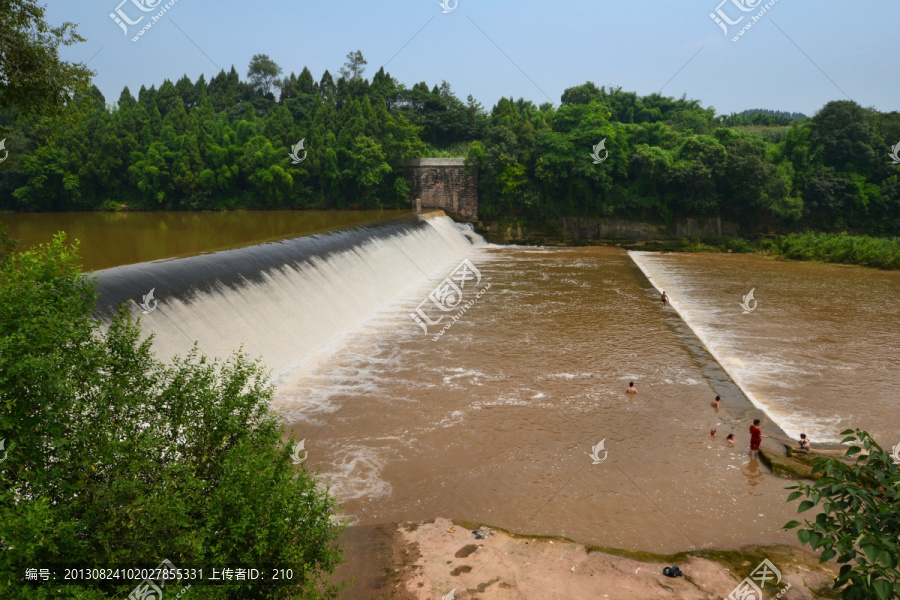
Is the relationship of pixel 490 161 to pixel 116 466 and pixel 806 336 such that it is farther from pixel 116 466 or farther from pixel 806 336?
pixel 116 466

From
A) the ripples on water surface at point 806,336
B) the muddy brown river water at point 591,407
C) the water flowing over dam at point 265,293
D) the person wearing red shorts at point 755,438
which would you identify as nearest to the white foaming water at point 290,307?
the water flowing over dam at point 265,293

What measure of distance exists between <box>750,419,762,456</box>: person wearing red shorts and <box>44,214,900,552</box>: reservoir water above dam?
0.74 feet

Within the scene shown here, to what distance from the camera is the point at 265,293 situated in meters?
14.4

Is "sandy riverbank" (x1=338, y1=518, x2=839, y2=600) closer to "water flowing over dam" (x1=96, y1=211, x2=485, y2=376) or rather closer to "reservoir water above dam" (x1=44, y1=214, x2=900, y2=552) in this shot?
"reservoir water above dam" (x1=44, y1=214, x2=900, y2=552)

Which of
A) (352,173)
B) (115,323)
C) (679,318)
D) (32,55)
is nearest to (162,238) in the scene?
(352,173)

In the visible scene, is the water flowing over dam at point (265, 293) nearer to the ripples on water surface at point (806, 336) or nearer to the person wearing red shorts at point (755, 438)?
the person wearing red shorts at point (755, 438)

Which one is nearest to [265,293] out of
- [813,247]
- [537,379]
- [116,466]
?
[537,379]

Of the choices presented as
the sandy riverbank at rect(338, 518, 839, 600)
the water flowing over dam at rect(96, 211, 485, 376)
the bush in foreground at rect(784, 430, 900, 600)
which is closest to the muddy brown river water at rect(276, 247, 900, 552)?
the sandy riverbank at rect(338, 518, 839, 600)

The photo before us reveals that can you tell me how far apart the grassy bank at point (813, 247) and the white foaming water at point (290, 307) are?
57.9 feet

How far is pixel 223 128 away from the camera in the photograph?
148ft

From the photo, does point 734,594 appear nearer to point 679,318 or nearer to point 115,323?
point 115,323

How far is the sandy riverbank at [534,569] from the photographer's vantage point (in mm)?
6387

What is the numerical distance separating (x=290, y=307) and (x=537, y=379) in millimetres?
6449

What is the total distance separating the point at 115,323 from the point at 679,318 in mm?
15724
